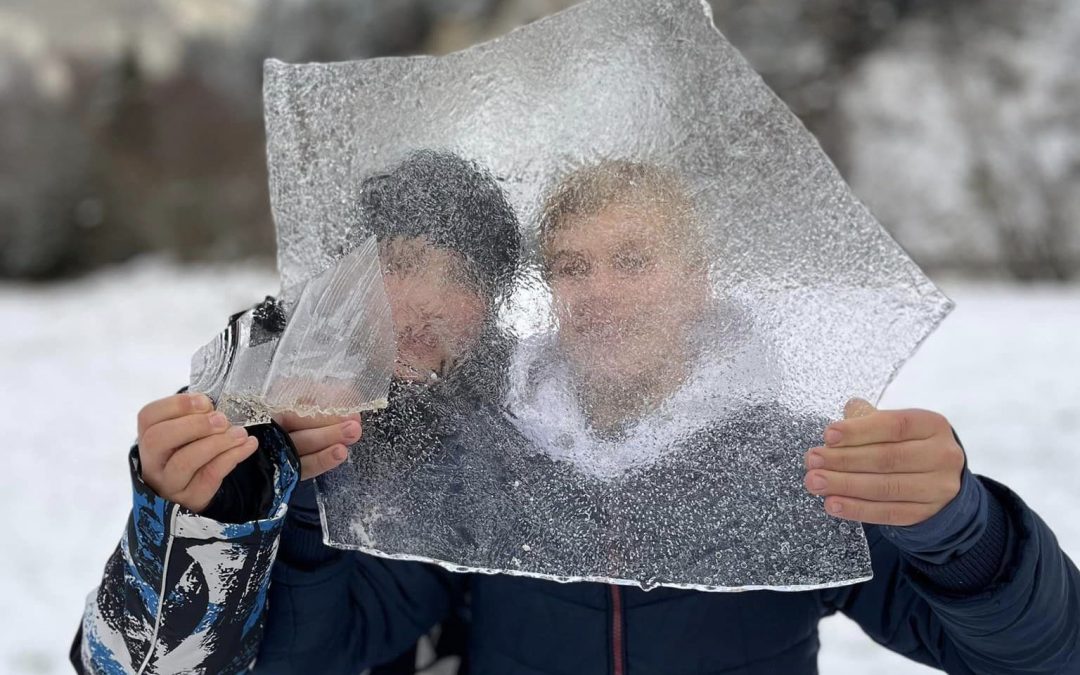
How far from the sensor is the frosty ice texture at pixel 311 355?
804mm

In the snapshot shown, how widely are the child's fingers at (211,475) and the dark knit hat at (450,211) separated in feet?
0.82

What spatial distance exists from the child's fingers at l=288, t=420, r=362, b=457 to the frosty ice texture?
38 millimetres

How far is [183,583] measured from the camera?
2.67 feet

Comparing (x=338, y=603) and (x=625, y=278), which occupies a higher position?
(x=625, y=278)

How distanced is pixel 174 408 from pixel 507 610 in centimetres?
49

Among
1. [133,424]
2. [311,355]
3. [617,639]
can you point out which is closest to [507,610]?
[617,639]

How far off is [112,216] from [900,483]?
10.7 m

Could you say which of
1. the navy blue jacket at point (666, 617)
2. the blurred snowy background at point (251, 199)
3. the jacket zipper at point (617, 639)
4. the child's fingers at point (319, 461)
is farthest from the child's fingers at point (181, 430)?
the blurred snowy background at point (251, 199)

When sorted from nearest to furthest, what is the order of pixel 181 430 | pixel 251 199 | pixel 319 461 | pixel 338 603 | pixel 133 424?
pixel 181 430
pixel 319 461
pixel 338 603
pixel 133 424
pixel 251 199

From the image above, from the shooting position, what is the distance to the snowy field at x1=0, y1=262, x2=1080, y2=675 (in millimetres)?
2596

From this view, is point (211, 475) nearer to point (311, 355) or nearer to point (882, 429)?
point (311, 355)

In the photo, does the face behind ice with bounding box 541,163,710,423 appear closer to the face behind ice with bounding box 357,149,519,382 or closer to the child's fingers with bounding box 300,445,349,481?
the face behind ice with bounding box 357,149,519,382

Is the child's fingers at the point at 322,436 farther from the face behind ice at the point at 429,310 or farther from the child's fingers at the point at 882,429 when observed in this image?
the child's fingers at the point at 882,429

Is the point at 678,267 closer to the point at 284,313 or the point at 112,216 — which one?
the point at 284,313
